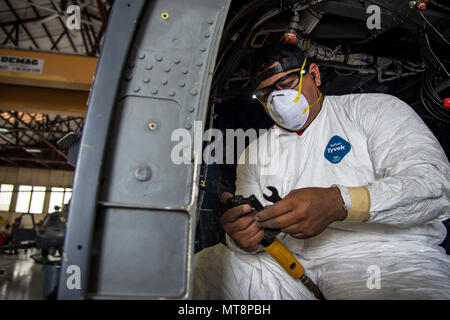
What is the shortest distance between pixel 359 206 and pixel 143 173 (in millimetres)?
847

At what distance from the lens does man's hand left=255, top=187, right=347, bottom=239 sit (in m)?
1.16

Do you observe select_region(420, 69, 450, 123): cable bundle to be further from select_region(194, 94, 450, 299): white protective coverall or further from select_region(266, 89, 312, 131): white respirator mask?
select_region(266, 89, 312, 131): white respirator mask

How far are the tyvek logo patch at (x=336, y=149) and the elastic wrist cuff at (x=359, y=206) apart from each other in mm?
532

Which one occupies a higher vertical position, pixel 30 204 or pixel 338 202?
pixel 30 204

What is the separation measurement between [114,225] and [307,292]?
1.12 metres

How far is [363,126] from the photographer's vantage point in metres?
1.66

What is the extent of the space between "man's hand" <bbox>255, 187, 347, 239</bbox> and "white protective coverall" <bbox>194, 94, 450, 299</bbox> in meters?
0.08

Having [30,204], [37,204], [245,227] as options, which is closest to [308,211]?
[245,227]

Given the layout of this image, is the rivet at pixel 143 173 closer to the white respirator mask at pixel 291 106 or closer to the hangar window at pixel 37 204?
the white respirator mask at pixel 291 106

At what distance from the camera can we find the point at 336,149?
1741mm

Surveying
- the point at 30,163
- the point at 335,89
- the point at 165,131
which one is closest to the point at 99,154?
the point at 165,131

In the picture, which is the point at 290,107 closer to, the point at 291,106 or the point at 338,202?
the point at 291,106

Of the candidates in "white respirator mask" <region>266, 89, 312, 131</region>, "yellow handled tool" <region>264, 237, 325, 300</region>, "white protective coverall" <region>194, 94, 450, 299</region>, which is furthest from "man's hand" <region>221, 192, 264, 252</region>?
"white respirator mask" <region>266, 89, 312, 131</region>
